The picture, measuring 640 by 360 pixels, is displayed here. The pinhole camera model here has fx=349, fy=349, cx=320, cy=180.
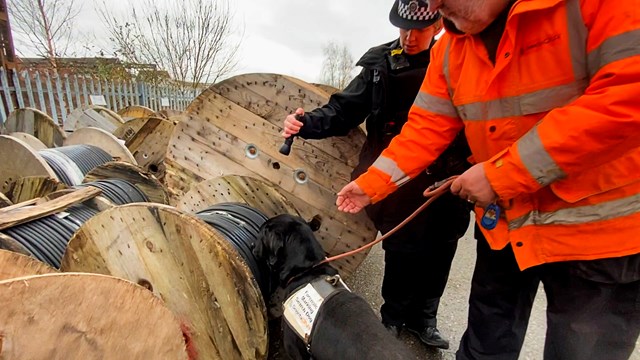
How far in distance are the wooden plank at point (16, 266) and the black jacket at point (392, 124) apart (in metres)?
1.53

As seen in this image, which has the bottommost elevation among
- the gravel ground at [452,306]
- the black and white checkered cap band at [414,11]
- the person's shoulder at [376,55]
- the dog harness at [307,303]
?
the gravel ground at [452,306]

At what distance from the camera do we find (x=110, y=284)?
114cm

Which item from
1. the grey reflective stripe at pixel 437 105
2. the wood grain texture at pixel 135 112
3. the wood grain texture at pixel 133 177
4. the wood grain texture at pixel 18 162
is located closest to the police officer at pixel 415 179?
the grey reflective stripe at pixel 437 105

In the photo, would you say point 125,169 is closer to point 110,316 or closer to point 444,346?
point 110,316

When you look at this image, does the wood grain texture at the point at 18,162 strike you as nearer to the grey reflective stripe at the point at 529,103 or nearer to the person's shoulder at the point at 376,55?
the person's shoulder at the point at 376,55

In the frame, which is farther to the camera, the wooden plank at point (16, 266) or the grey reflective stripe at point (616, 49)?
the wooden plank at point (16, 266)

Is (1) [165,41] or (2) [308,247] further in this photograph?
(1) [165,41]

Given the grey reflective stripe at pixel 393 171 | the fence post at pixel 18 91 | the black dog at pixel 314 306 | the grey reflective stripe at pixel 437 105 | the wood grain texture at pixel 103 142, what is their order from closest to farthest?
the black dog at pixel 314 306, the grey reflective stripe at pixel 437 105, the grey reflective stripe at pixel 393 171, the wood grain texture at pixel 103 142, the fence post at pixel 18 91

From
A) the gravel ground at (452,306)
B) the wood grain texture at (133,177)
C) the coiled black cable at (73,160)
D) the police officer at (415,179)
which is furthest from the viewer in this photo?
the coiled black cable at (73,160)

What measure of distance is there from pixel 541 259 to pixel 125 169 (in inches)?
130

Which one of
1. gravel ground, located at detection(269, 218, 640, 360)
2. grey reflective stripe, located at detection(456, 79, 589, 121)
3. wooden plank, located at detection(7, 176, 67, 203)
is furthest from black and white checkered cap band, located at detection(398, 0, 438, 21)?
wooden plank, located at detection(7, 176, 67, 203)

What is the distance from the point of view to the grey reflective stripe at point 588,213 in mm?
1136

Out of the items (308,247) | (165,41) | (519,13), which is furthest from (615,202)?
(165,41)

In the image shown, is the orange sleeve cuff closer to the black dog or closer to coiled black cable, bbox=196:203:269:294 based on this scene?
the black dog
